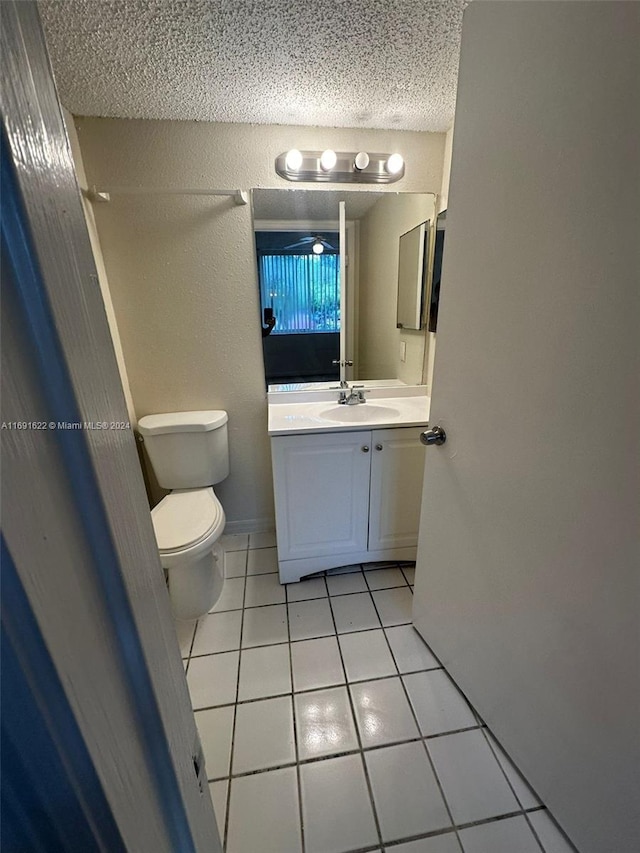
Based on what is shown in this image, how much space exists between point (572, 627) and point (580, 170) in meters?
0.91

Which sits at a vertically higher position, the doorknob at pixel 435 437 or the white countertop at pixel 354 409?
the doorknob at pixel 435 437

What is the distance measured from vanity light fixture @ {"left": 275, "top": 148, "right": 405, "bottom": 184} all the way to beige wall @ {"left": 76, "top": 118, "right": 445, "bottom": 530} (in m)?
0.05

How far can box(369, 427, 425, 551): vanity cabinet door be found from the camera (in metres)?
1.57

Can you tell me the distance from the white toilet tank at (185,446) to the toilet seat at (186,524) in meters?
0.08

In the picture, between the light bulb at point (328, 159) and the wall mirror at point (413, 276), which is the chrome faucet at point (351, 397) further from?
the light bulb at point (328, 159)

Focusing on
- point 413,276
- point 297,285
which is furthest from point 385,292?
point 297,285

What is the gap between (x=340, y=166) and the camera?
63.1 inches

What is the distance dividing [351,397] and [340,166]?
1.09 m

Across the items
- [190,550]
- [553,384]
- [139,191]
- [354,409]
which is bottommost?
[190,550]

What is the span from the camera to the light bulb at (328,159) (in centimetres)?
155

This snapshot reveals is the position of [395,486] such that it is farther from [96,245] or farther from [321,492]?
[96,245]

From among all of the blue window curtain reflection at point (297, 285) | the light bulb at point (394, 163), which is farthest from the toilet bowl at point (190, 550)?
the light bulb at point (394, 163)

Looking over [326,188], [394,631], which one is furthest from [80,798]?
[326,188]

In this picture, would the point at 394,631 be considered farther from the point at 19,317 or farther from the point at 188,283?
the point at 188,283
